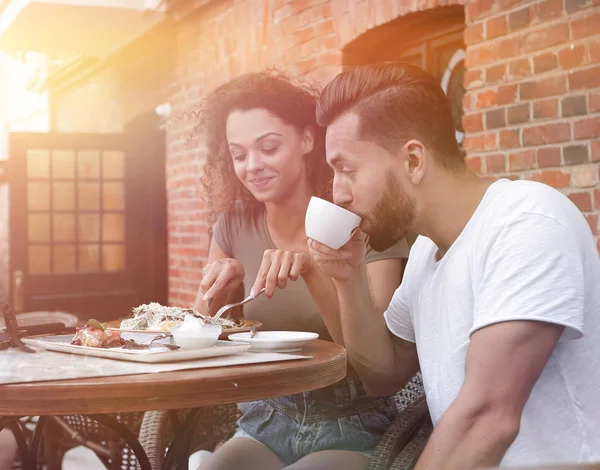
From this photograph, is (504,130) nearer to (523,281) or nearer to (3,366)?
(523,281)

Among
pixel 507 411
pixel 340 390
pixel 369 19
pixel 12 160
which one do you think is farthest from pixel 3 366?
pixel 12 160

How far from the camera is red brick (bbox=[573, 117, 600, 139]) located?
2541 mm

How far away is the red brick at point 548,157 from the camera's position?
2.68m

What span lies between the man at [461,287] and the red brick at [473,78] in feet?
4.47

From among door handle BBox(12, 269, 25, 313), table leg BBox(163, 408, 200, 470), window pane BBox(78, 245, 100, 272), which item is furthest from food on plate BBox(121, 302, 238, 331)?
window pane BBox(78, 245, 100, 272)

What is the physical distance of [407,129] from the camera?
1.63m

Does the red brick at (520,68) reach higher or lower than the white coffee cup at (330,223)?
higher

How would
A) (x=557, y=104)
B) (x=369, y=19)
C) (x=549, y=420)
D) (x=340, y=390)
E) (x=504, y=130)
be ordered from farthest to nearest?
1. (x=369, y=19)
2. (x=504, y=130)
3. (x=557, y=104)
4. (x=340, y=390)
5. (x=549, y=420)

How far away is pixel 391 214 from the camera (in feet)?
5.45

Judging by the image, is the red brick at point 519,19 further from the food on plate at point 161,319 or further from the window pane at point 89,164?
the window pane at point 89,164

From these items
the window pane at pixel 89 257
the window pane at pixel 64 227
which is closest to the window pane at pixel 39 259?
the window pane at pixel 64 227

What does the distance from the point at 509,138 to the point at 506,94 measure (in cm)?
16

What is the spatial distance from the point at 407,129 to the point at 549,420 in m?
0.63

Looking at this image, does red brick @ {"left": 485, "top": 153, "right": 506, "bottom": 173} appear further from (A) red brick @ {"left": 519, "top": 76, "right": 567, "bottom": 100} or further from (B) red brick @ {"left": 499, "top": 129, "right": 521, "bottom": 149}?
(A) red brick @ {"left": 519, "top": 76, "right": 567, "bottom": 100}
